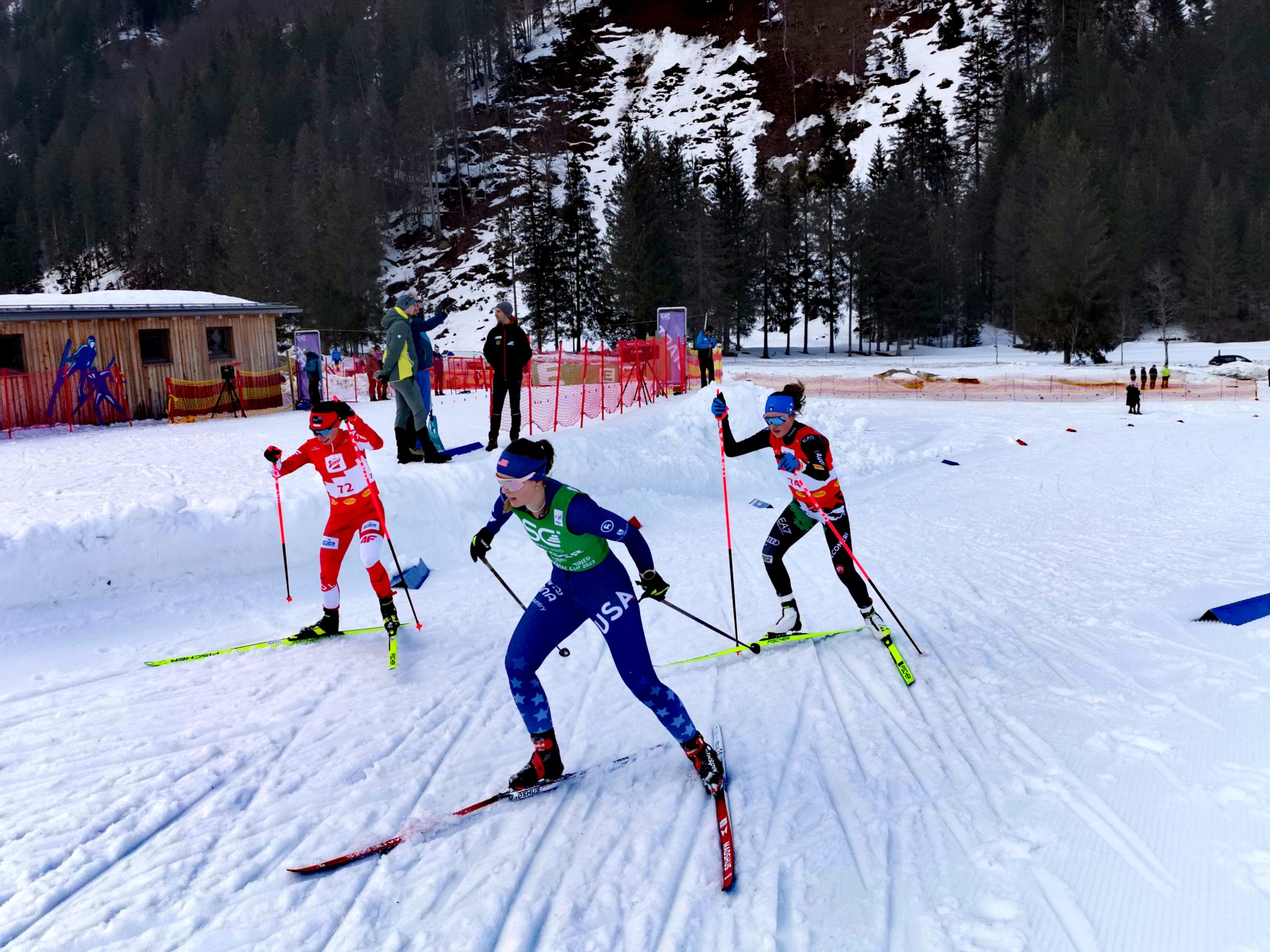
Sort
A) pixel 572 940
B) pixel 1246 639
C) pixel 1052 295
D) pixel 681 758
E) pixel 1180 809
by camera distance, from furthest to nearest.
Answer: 1. pixel 1052 295
2. pixel 1246 639
3. pixel 681 758
4. pixel 1180 809
5. pixel 572 940

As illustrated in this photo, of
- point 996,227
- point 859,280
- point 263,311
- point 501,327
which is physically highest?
point 996,227

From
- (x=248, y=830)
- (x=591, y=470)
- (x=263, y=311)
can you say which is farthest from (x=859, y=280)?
(x=248, y=830)

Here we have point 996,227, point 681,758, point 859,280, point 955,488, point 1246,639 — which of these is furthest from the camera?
point 996,227

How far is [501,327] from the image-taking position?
10516mm

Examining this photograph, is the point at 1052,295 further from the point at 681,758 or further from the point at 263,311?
the point at 681,758

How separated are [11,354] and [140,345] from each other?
7.51ft

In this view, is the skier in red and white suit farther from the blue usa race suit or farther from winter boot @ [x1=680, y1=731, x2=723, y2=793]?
winter boot @ [x1=680, y1=731, x2=723, y2=793]

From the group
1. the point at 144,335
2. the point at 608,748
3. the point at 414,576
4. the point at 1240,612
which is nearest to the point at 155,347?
the point at 144,335

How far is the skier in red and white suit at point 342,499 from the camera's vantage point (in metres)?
6.54

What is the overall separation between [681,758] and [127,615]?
5.47 m

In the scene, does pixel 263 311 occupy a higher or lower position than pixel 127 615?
higher

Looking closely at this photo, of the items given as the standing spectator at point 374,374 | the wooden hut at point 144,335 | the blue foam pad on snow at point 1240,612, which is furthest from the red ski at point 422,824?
the standing spectator at point 374,374

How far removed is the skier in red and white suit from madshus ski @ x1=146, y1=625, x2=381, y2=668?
44 millimetres

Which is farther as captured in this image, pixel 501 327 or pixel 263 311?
pixel 263 311
